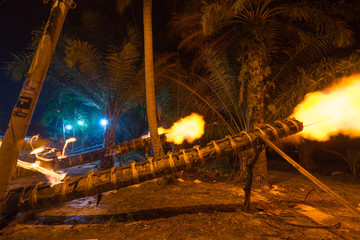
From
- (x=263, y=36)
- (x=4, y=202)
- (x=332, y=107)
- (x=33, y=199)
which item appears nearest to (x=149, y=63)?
(x=263, y=36)

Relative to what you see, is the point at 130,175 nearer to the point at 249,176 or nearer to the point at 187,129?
the point at 249,176

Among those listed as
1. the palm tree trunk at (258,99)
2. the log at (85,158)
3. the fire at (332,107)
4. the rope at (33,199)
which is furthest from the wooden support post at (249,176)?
the log at (85,158)

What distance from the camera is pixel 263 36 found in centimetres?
653

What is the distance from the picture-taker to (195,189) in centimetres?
598

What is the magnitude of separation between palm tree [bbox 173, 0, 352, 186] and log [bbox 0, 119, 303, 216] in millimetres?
2691

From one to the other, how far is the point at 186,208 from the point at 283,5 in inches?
275

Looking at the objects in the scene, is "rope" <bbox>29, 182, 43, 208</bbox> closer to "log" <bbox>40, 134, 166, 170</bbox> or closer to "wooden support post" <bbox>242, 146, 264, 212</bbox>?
"log" <bbox>40, 134, 166, 170</bbox>

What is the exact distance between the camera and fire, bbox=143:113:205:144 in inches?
350

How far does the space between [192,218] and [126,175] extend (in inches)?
62.1

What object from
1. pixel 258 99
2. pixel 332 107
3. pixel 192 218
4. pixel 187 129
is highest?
pixel 258 99

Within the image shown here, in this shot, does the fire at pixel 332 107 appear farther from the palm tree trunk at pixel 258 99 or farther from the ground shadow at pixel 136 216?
the ground shadow at pixel 136 216

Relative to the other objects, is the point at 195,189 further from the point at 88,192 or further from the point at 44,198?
the point at 44,198

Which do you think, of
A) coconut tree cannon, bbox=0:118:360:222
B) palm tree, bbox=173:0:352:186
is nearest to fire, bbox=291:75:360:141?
palm tree, bbox=173:0:352:186

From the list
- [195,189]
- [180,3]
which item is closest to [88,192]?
[195,189]
